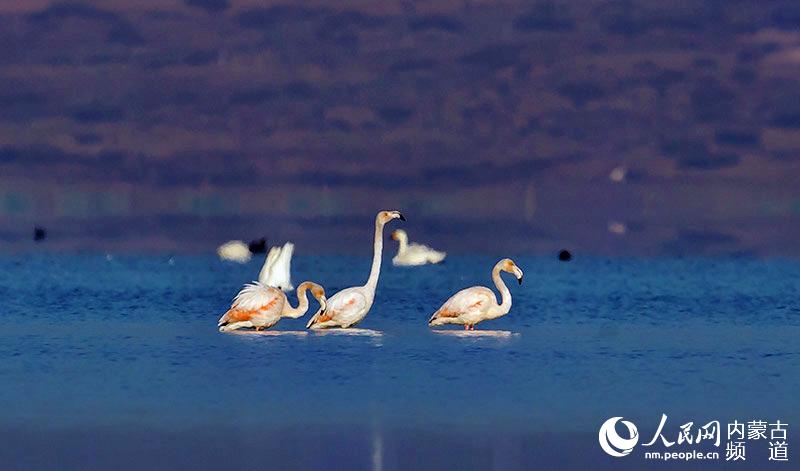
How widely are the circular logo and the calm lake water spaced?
0.38 feet

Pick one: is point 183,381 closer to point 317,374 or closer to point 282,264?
point 317,374

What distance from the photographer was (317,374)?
16094 millimetres

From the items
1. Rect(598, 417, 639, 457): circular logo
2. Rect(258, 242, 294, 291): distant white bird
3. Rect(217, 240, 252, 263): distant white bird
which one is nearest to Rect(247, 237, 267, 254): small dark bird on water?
Rect(217, 240, 252, 263): distant white bird

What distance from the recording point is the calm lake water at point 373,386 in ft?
37.5

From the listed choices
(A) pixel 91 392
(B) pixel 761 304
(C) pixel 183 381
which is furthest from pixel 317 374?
(B) pixel 761 304

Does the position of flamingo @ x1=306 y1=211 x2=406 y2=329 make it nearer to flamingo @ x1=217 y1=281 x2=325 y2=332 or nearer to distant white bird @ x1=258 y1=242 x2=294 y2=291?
flamingo @ x1=217 y1=281 x2=325 y2=332

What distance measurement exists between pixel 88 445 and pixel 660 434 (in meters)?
4.56

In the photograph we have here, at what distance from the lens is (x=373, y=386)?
1508 cm

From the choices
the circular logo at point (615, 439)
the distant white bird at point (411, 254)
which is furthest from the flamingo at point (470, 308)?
the distant white bird at point (411, 254)

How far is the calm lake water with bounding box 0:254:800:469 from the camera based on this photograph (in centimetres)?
1143

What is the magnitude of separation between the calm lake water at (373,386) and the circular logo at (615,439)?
12 cm

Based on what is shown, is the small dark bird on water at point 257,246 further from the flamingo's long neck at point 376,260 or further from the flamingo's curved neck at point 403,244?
the flamingo's long neck at point 376,260

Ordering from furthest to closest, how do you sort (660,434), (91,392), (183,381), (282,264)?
1. (282,264)
2. (183,381)
3. (91,392)
4. (660,434)

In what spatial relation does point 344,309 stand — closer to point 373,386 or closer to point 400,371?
point 400,371
